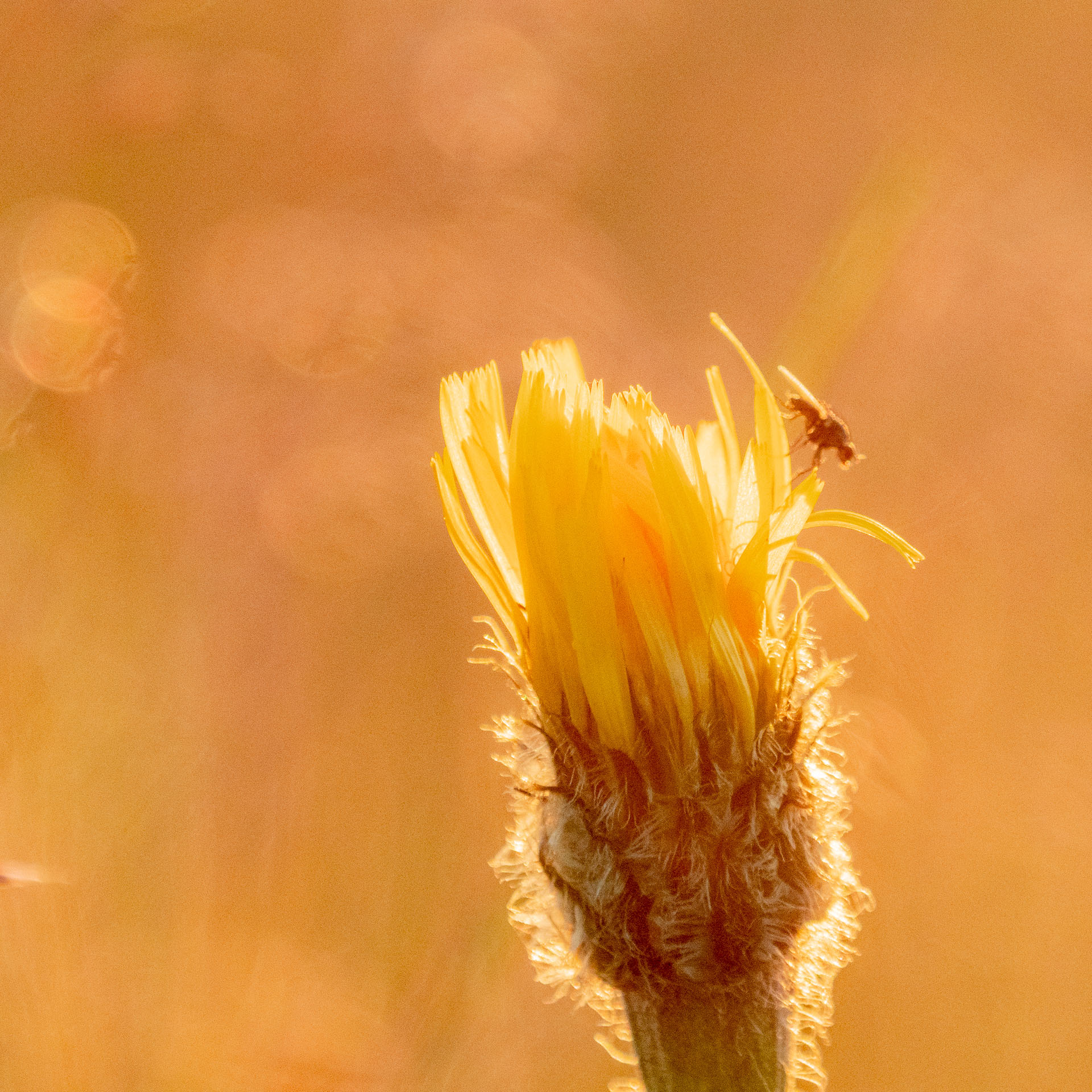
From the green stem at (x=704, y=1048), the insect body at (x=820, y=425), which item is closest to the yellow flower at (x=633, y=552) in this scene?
the green stem at (x=704, y=1048)

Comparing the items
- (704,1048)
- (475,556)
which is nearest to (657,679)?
(475,556)

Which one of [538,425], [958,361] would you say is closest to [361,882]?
[538,425]

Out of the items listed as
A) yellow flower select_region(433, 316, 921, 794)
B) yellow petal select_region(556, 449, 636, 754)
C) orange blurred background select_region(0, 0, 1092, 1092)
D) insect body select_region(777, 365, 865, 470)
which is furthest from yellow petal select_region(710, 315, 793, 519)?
orange blurred background select_region(0, 0, 1092, 1092)

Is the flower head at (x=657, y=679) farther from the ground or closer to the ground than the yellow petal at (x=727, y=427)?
closer to the ground

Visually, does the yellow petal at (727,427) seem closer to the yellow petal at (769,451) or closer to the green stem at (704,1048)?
the yellow petal at (769,451)

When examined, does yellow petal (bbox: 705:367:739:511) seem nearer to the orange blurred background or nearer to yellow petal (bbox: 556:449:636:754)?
yellow petal (bbox: 556:449:636:754)

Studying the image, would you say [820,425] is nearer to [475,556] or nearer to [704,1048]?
[475,556]
